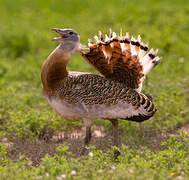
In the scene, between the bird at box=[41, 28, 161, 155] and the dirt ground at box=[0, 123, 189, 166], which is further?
the dirt ground at box=[0, 123, 189, 166]

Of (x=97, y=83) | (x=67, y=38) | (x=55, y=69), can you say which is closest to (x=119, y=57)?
(x=97, y=83)

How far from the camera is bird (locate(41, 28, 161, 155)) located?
14.7 feet

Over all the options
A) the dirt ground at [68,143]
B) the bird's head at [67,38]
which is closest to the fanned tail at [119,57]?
the bird's head at [67,38]

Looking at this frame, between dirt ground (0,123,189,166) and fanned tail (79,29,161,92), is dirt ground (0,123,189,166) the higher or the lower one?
the lower one

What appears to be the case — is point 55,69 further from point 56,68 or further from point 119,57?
point 119,57

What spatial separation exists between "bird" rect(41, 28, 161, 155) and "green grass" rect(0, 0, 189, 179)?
0.42 meters

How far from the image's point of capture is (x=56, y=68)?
4543mm

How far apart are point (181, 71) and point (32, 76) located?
255 centimetres

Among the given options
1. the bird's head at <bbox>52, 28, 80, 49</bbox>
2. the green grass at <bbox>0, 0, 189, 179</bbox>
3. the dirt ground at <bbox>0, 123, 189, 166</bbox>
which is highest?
the bird's head at <bbox>52, 28, 80, 49</bbox>

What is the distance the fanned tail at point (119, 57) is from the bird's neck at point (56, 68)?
0.79 ft

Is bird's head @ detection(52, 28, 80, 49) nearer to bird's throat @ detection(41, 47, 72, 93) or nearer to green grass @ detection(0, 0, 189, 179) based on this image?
bird's throat @ detection(41, 47, 72, 93)

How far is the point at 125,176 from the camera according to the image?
3.49 meters

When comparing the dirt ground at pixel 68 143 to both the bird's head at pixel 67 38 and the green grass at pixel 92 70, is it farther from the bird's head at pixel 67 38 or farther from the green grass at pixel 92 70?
the bird's head at pixel 67 38

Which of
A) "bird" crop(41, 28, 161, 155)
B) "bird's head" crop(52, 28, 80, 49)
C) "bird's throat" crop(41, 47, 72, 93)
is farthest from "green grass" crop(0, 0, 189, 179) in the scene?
"bird's head" crop(52, 28, 80, 49)
